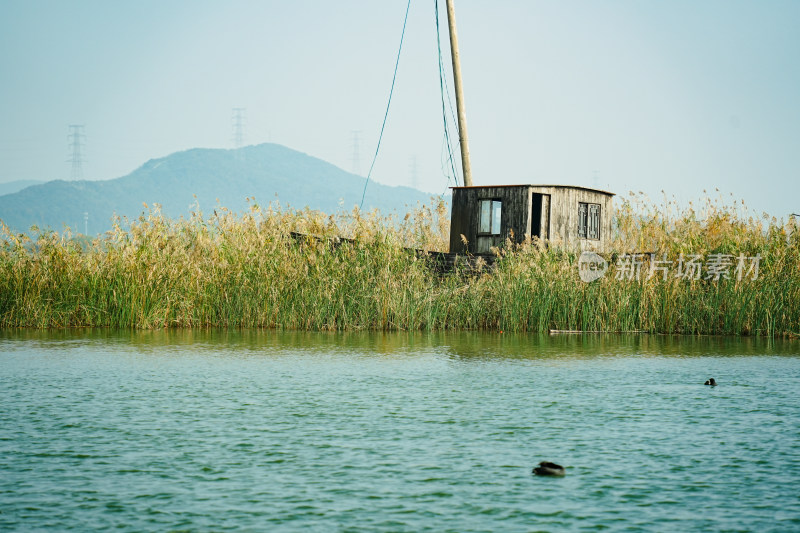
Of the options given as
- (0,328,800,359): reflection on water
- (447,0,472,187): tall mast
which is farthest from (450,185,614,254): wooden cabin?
(0,328,800,359): reflection on water

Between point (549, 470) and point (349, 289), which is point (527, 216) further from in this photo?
point (549, 470)

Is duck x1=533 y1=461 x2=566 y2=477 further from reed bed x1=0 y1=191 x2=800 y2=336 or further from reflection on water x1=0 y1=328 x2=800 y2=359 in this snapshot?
reed bed x1=0 y1=191 x2=800 y2=336

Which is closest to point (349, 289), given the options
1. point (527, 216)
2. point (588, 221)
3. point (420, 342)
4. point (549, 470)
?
point (420, 342)

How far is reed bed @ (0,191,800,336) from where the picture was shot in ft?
43.3

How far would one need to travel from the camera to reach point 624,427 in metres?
5.57

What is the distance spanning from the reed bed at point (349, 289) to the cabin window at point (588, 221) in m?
5.89

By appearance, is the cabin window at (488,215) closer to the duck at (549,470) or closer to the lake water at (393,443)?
the lake water at (393,443)

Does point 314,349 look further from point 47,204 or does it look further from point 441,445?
point 47,204

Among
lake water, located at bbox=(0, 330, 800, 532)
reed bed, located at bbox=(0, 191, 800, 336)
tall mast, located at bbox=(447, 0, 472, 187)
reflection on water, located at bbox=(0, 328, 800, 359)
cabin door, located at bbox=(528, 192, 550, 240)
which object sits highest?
tall mast, located at bbox=(447, 0, 472, 187)

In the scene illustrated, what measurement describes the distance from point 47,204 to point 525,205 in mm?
182268

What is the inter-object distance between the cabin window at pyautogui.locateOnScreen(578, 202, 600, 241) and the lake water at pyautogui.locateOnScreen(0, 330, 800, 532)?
1096 centimetres

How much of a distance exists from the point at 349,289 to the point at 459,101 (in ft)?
29.7

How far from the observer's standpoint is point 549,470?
427cm

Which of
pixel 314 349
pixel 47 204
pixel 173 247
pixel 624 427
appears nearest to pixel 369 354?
pixel 314 349
